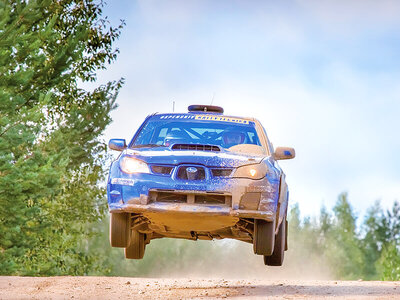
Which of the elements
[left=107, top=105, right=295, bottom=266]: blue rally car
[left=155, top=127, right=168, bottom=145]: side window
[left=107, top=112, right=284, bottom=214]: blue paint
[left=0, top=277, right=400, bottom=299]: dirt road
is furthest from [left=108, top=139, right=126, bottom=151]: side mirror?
[left=0, top=277, right=400, bottom=299]: dirt road

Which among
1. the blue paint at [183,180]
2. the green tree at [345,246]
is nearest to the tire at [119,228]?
the blue paint at [183,180]

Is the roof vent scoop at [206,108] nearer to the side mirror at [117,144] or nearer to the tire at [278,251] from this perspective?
the side mirror at [117,144]

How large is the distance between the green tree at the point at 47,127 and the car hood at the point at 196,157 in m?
13.3

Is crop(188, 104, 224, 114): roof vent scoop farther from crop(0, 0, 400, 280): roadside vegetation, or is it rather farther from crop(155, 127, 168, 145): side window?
crop(0, 0, 400, 280): roadside vegetation

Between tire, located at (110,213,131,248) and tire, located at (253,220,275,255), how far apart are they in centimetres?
160

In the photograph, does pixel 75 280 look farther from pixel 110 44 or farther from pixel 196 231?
pixel 110 44

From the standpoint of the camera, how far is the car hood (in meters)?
10.4

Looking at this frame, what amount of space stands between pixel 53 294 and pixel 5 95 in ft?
46.2

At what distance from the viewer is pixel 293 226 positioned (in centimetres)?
11125

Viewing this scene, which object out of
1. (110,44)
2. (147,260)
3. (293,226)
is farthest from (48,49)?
(293,226)

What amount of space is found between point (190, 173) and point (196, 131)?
1.72 metres

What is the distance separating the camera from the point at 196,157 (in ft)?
34.1

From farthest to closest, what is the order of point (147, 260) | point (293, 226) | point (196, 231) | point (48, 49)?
point (293, 226)
point (147, 260)
point (48, 49)
point (196, 231)

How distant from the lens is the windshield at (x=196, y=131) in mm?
11719
